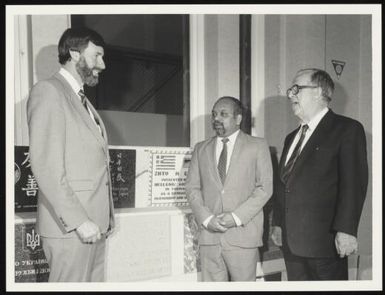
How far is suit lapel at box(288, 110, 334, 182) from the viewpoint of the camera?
1.89 meters

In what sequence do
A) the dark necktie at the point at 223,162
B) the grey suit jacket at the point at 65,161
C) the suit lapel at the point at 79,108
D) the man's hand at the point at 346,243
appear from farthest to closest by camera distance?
1. the dark necktie at the point at 223,162
2. the man's hand at the point at 346,243
3. the suit lapel at the point at 79,108
4. the grey suit jacket at the point at 65,161

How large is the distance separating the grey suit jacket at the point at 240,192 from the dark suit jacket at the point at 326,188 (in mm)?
187

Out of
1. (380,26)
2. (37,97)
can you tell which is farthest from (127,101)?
(380,26)

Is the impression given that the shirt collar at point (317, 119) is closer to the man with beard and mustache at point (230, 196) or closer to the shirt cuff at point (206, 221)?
the man with beard and mustache at point (230, 196)

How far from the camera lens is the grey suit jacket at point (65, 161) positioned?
4.91ft

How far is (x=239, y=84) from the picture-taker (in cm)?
309

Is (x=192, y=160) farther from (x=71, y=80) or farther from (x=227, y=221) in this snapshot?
(x=71, y=80)

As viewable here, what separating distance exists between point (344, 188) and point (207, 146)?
0.81 m

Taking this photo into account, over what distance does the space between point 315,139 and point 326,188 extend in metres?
0.25

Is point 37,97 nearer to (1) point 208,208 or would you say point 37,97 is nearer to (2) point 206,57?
(1) point 208,208

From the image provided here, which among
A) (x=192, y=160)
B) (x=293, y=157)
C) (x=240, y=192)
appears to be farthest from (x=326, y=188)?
(x=192, y=160)

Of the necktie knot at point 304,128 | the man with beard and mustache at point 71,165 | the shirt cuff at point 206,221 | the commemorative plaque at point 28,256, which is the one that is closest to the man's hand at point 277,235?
the shirt cuff at point 206,221

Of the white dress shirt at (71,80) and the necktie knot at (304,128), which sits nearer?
the white dress shirt at (71,80)

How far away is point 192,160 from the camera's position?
229cm
